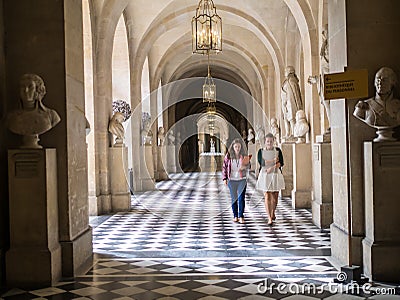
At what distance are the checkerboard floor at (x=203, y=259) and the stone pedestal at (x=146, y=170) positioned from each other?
542cm

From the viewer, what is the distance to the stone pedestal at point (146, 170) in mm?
16844

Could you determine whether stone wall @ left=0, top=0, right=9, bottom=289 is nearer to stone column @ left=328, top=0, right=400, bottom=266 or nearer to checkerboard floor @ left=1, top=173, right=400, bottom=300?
checkerboard floor @ left=1, top=173, right=400, bottom=300

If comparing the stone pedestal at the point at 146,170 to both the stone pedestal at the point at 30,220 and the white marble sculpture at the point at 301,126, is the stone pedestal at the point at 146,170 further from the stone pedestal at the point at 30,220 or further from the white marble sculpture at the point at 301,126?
the stone pedestal at the point at 30,220

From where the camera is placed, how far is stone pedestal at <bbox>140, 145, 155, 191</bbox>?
55.3 ft

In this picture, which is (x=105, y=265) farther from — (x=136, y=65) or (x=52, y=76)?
(x=136, y=65)

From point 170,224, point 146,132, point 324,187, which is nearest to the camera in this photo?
point 324,187

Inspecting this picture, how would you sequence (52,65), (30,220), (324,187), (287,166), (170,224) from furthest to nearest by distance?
(287,166)
(170,224)
(324,187)
(52,65)
(30,220)

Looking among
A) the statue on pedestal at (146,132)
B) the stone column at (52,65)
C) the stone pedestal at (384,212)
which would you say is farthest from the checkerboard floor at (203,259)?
the statue on pedestal at (146,132)

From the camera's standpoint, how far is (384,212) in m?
5.51

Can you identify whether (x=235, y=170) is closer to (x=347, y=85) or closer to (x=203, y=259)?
(x=203, y=259)

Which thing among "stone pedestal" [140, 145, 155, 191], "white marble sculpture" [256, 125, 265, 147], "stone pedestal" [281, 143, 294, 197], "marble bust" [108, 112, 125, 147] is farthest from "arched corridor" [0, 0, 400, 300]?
"white marble sculpture" [256, 125, 265, 147]

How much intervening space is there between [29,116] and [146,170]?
1176 cm

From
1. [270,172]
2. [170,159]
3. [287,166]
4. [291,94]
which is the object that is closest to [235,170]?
[270,172]

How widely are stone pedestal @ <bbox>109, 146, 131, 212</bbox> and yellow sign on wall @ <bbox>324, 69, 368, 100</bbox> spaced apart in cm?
716
